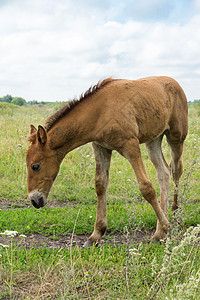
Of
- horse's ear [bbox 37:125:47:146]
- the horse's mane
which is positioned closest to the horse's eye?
horse's ear [bbox 37:125:47:146]

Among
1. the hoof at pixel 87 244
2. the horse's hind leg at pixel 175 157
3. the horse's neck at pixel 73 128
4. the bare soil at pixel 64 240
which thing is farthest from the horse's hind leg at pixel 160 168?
the horse's neck at pixel 73 128

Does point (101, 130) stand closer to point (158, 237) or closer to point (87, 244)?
point (87, 244)

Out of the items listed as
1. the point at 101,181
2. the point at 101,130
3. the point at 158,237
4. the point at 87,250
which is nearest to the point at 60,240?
the point at 87,250

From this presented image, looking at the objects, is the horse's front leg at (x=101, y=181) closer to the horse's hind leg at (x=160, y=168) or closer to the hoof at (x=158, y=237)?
the hoof at (x=158, y=237)

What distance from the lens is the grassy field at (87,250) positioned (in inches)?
124

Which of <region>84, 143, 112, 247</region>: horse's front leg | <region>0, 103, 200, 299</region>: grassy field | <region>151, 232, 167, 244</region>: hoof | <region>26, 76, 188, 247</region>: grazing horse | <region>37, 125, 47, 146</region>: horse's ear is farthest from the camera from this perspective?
<region>84, 143, 112, 247</region>: horse's front leg

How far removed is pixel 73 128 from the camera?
4469 mm

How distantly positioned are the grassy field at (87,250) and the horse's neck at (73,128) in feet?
3.08

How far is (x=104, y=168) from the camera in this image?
16.8 feet

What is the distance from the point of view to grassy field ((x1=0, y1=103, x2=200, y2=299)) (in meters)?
3.14

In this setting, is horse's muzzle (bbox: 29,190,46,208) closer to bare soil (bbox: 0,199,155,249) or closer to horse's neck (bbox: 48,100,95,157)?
bare soil (bbox: 0,199,155,249)

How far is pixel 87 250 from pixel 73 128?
156cm

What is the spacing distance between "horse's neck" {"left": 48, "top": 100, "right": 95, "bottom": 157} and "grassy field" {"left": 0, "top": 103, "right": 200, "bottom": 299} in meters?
0.94

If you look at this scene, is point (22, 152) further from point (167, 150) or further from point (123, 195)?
point (167, 150)
